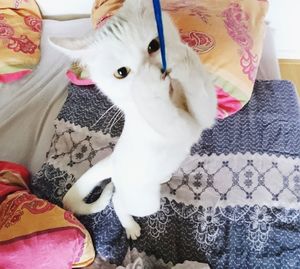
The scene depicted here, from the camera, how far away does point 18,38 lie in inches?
47.5

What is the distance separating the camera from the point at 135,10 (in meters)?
0.53

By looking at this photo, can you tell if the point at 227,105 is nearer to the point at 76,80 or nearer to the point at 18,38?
the point at 76,80

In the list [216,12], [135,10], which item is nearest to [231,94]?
[216,12]

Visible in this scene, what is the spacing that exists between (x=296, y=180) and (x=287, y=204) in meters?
0.07

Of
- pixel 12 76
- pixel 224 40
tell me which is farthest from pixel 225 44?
pixel 12 76

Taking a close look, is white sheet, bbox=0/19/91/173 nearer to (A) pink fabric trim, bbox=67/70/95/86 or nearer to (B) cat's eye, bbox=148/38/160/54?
(A) pink fabric trim, bbox=67/70/95/86

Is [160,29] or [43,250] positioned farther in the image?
[43,250]

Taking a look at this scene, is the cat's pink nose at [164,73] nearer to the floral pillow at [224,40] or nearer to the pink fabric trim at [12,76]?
the floral pillow at [224,40]

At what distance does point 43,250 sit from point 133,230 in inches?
7.8

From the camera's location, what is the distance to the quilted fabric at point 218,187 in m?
0.85

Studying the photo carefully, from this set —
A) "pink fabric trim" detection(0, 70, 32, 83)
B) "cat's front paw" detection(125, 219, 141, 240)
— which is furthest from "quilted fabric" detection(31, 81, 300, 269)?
"pink fabric trim" detection(0, 70, 32, 83)

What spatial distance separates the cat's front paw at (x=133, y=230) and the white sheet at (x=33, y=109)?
32 cm

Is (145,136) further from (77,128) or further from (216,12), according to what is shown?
(216,12)

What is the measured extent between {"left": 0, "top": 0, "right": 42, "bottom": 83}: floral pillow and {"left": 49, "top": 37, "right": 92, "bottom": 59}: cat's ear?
2.12ft
